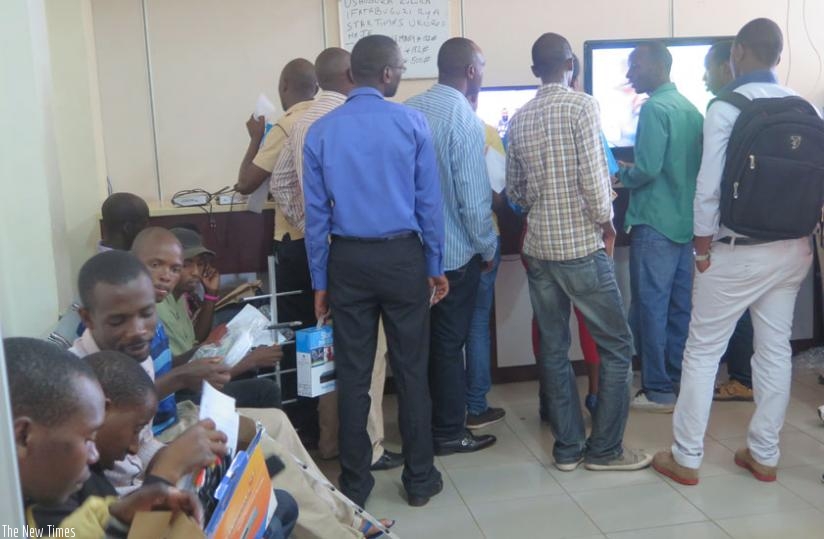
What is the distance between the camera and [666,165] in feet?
11.3

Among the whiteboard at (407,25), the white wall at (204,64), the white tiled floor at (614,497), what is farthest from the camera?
the whiteboard at (407,25)

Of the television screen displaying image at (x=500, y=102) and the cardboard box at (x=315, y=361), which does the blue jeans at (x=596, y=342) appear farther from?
the television screen displaying image at (x=500, y=102)

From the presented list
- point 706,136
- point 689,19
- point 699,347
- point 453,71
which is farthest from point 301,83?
point 689,19

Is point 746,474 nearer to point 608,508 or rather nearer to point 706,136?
point 608,508

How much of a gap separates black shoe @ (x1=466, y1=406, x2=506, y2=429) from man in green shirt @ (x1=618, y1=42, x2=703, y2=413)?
2.13 feet

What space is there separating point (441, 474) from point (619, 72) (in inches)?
91.0

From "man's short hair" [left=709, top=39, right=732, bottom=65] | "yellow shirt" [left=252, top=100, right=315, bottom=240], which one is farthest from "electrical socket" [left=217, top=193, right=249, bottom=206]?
"man's short hair" [left=709, top=39, right=732, bottom=65]

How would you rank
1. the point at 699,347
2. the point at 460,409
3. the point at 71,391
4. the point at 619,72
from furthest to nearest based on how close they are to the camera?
the point at 619,72 → the point at 460,409 → the point at 699,347 → the point at 71,391

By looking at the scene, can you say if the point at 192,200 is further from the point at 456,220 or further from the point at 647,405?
the point at 647,405

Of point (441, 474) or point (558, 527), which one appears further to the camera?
point (441, 474)

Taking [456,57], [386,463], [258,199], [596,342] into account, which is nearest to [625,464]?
[596,342]

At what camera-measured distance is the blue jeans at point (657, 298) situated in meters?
3.58

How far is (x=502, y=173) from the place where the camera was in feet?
10.6

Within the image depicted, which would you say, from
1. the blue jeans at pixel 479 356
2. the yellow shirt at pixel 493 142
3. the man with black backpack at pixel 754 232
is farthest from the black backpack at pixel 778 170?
the blue jeans at pixel 479 356
